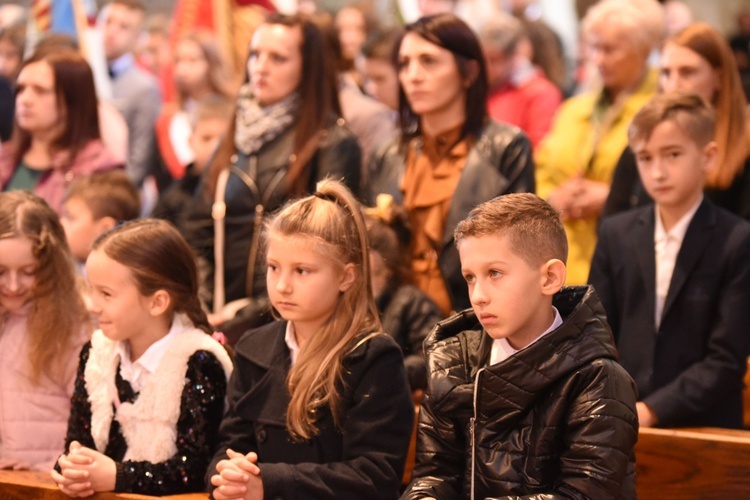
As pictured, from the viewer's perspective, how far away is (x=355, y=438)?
327 centimetres

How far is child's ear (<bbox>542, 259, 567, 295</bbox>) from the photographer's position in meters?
2.92

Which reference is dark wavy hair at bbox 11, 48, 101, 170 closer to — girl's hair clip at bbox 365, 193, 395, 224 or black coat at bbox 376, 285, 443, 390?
girl's hair clip at bbox 365, 193, 395, 224

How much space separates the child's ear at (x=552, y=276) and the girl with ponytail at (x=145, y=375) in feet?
3.96

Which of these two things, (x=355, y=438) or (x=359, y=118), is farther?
(x=359, y=118)

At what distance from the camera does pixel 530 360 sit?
2807 mm

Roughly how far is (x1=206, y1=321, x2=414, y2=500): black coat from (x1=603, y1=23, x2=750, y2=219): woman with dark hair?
174cm

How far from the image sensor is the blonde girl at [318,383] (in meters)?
3.25

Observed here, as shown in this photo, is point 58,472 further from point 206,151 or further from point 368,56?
point 368,56

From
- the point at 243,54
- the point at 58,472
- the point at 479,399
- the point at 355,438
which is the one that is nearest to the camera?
the point at 479,399

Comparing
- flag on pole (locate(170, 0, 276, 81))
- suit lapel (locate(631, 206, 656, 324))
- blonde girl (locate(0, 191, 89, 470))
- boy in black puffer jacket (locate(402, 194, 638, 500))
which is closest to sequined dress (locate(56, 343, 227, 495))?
blonde girl (locate(0, 191, 89, 470))

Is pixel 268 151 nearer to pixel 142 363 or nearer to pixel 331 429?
pixel 142 363

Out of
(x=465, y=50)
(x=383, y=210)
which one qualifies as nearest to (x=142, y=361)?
(x=383, y=210)

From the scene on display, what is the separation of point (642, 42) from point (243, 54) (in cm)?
327

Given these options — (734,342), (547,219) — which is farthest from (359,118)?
(547,219)
